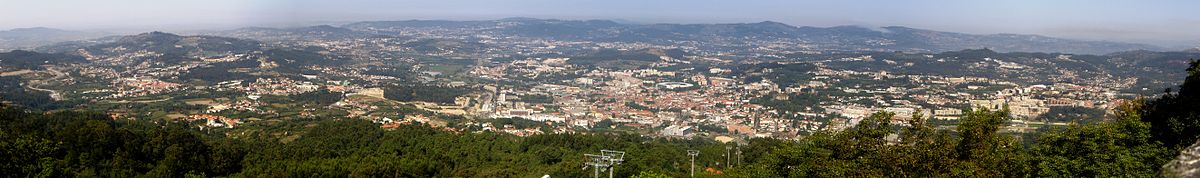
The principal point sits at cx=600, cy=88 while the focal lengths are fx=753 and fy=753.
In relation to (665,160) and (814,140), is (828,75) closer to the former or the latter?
(665,160)

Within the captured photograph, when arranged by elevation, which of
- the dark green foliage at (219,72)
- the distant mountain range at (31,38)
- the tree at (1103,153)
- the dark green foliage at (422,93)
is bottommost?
the dark green foliage at (422,93)

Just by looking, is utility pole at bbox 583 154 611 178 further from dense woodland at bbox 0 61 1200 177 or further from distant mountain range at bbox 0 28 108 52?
distant mountain range at bbox 0 28 108 52

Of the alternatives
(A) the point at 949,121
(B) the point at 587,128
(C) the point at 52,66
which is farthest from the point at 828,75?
(C) the point at 52,66

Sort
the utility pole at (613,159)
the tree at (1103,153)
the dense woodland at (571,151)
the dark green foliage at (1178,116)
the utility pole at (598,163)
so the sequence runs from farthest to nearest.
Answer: the utility pole at (613,159) < the utility pole at (598,163) < the dark green foliage at (1178,116) < the dense woodland at (571,151) < the tree at (1103,153)

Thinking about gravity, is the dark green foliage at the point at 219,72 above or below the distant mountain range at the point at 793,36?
below

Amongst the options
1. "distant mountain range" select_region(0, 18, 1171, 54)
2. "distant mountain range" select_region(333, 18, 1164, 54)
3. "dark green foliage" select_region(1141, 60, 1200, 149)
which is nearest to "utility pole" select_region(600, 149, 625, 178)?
"dark green foliage" select_region(1141, 60, 1200, 149)

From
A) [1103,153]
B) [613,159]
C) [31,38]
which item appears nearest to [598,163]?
[613,159]

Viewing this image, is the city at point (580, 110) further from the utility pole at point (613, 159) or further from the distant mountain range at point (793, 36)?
the distant mountain range at point (793, 36)

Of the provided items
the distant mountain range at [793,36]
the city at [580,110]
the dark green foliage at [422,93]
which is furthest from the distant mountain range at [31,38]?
the dark green foliage at [422,93]

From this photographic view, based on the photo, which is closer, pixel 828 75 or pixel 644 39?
pixel 828 75
